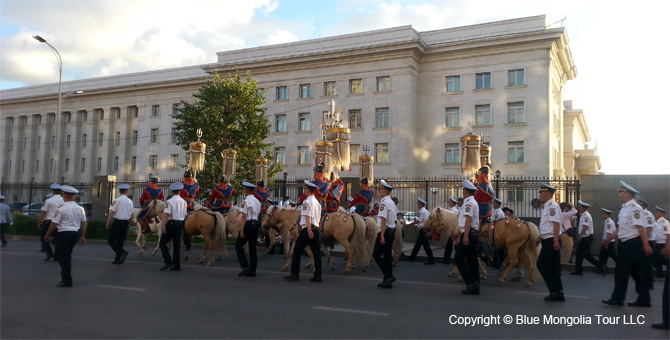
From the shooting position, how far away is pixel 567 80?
157ft

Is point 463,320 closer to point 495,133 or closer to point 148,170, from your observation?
point 495,133

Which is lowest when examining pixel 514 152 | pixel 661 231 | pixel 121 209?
pixel 661 231

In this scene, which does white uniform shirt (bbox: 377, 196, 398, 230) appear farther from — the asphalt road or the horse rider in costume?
the horse rider in costume

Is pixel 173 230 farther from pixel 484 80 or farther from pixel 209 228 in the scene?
pixel 484 80

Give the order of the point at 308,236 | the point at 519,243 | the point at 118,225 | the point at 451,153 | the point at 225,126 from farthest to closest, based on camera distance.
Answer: the point at 451,153, the point at 225,126, the point at 118,225, the point at 519,243, the point at 308,236

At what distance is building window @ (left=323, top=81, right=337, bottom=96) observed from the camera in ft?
145

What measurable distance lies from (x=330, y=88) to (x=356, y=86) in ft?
7.74

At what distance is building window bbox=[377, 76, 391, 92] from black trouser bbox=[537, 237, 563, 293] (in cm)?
3465

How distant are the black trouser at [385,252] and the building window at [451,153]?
3245 cm

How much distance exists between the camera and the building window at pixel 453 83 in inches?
1636

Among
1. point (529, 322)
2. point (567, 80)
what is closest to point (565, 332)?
point (529, 322)

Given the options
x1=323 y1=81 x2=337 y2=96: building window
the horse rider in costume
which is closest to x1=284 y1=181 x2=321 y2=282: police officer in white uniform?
the horse rider in costume

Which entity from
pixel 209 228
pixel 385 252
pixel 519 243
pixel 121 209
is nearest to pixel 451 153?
pixel 209 228

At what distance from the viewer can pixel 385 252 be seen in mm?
10008
